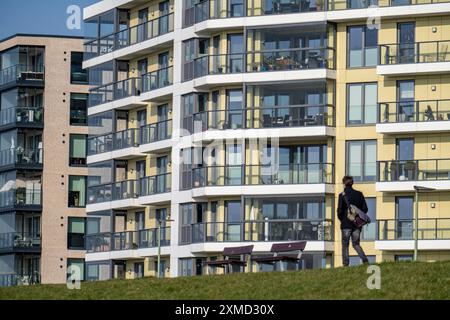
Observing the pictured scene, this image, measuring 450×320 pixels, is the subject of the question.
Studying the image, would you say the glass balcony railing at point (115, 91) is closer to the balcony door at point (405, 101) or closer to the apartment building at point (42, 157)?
the balcony door at point (405, 101)

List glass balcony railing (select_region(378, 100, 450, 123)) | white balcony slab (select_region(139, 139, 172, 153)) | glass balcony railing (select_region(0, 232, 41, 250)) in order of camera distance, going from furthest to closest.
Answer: glass balcony railing (select_region(0, 232, 41, 250)), white balcony slab (select_region(139, 139, 172, 153)), glass balcony railing (select_region(378, 100, 450, 123))

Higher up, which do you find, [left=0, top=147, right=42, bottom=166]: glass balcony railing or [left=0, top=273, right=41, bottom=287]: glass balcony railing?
[left=0, top=147, right=42, bottom=166]: glass balcony railing

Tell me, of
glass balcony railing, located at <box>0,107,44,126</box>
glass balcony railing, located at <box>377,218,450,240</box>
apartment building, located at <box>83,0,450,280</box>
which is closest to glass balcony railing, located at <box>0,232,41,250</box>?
glass balcony railing, located at <box>0,107,44,126</box>

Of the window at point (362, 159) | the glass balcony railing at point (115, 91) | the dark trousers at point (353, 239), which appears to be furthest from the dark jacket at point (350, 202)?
the glass balcony railing at point (115, 91)

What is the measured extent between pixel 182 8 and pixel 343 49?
1083 cm

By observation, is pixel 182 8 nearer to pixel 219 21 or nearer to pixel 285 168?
pixel 219 21

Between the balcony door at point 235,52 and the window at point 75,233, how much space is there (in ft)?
123

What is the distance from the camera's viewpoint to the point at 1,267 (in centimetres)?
12531

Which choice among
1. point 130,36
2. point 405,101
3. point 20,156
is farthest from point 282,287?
point 20,156

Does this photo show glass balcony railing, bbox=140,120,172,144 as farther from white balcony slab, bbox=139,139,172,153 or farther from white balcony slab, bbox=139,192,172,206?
white balcony slab, bbox=139,192,172,206

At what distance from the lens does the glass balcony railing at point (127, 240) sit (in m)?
96.5

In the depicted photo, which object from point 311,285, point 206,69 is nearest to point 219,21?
point 206,69

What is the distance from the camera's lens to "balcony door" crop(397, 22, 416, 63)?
284 feet

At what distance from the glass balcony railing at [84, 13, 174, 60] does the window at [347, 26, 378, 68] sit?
11642 mm
